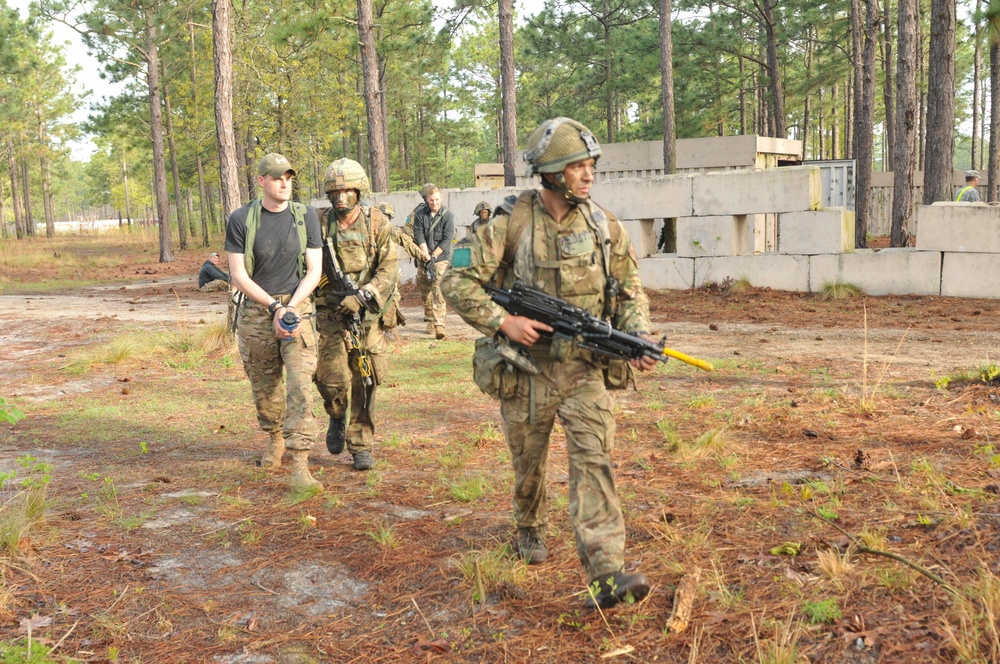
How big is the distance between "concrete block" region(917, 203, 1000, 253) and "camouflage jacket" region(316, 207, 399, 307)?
377 inches

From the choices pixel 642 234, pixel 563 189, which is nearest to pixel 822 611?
pixel 563 189

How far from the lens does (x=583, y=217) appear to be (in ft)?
12.4

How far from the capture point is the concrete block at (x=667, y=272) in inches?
591

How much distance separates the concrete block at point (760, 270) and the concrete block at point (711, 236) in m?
0.14

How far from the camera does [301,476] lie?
5.34m

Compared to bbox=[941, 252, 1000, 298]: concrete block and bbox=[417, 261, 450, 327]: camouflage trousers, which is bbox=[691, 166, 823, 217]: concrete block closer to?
bbox=[941, 252, 1000, 298]: concrete block

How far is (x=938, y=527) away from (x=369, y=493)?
3.18m

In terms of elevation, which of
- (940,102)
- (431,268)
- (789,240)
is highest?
(940,102)

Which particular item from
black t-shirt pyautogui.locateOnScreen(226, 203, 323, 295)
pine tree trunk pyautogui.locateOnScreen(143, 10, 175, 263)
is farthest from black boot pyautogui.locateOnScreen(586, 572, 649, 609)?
pine tree trunk pyautogui.locateOnScreen(143, 10, 175, 263)

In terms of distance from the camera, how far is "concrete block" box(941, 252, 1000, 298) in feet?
41.0

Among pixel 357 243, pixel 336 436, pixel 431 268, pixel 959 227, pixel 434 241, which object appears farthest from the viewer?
pixel 959 227

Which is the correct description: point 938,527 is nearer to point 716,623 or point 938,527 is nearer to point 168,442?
point 716,623

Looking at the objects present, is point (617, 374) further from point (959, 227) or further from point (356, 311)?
point (959, 227)

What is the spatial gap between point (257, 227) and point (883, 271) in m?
10.9
